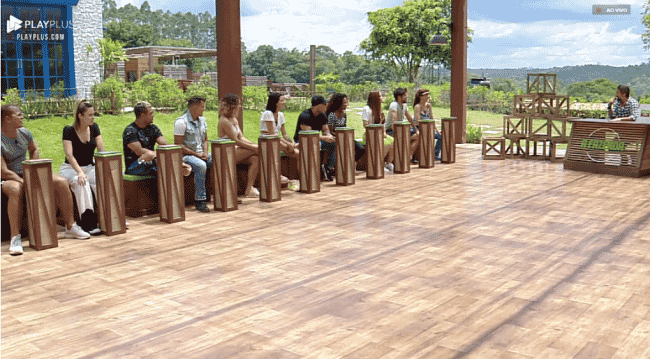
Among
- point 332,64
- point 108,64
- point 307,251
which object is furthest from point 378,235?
point 332,64

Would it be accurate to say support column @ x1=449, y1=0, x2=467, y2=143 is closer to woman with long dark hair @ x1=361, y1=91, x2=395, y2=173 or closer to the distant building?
woman with long dark hair @ x1=361, y1=91, x2=395, y2=173

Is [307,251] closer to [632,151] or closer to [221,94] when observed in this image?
[221,94]

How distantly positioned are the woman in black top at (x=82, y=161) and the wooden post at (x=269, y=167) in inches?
71.2

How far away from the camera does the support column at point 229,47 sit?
786 centimetres

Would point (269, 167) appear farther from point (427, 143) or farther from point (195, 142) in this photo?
point (427, 143)

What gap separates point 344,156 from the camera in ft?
26.5

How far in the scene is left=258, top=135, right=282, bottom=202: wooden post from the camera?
6902 millimetres

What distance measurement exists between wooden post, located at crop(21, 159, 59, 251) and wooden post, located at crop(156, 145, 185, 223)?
1.10 metres

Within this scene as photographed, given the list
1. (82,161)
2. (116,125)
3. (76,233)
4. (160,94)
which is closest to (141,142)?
(82,161)

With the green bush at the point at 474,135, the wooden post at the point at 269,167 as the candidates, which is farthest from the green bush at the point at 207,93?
the wooden post at the point at 269,167

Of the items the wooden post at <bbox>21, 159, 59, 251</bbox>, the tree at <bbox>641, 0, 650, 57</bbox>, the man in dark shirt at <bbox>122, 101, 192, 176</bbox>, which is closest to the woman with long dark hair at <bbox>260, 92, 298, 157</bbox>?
the man in dark shirt at <bbox>122, 101, 192, 176</bbox>

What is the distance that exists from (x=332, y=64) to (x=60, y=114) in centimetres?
1113

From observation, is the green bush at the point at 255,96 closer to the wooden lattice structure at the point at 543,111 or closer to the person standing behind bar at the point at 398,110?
the person standing behind bar at the point at 398,110

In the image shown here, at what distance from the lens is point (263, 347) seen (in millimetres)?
3166
